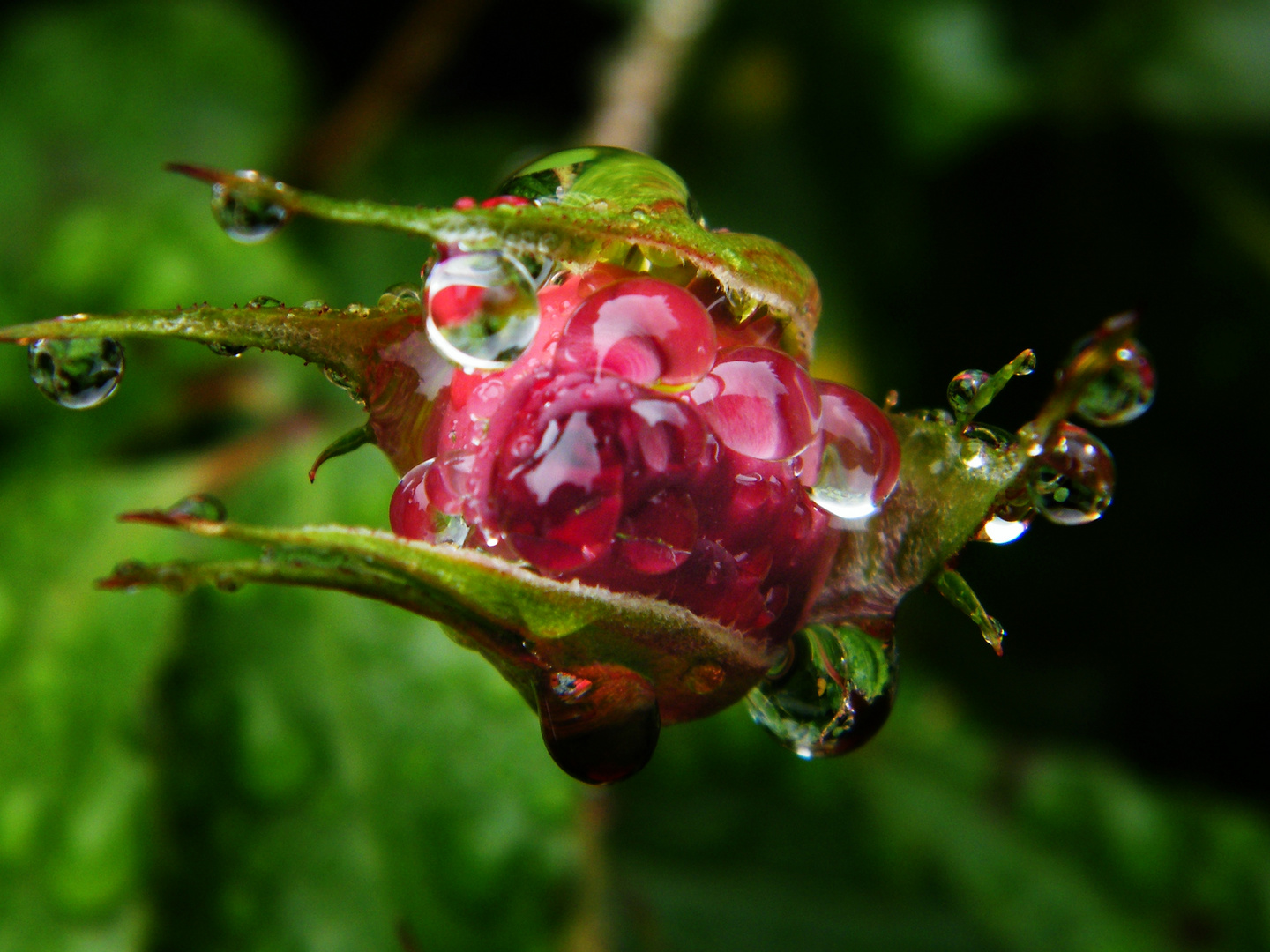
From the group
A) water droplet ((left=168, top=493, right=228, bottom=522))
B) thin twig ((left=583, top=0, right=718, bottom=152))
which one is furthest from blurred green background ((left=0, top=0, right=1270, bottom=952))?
water droplet ((left=168, top=493, right=228, bottom=522))

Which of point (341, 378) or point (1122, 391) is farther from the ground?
point (1122, 391)

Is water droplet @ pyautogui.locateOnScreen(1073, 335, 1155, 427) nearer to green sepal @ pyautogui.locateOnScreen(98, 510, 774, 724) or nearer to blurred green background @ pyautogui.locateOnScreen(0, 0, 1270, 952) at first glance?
green sepal @ pyautogui.locateOnScreen(98, 510, 774, 724)

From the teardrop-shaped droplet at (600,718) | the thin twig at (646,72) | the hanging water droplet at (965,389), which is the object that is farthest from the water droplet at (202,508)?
the thin twig at (646,72)

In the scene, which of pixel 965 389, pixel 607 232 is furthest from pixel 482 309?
pixel 965 389

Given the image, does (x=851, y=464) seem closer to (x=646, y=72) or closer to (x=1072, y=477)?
(x=1072, y=477)

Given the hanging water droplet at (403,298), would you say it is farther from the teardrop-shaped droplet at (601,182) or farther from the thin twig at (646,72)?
the thin twig at (646,72)
